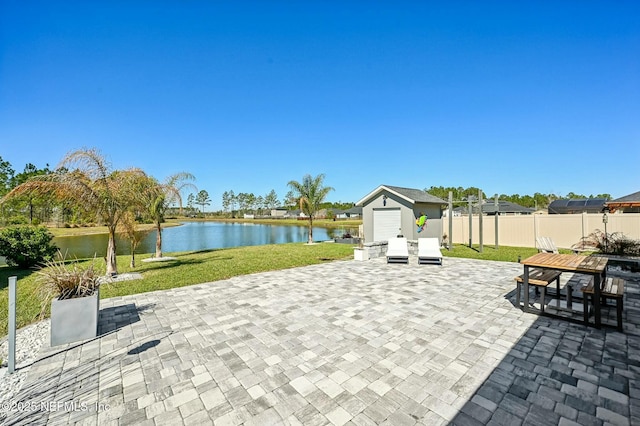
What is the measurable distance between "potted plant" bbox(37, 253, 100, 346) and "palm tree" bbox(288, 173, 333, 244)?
628 inches

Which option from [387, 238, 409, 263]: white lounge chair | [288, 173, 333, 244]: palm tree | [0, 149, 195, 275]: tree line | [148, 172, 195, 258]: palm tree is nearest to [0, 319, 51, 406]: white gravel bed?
[0, 149, 195, 275]: tree line

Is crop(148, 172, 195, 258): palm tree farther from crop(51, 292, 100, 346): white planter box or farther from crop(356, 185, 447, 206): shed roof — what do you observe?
→ crop(356, 185, 447, 206): shed roof

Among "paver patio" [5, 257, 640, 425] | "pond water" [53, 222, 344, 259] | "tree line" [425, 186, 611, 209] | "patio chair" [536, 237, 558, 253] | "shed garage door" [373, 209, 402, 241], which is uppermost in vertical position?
"tree line" [425, 186, 611, 209]

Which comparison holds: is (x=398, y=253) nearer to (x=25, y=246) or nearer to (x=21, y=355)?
(x=21, y=355)

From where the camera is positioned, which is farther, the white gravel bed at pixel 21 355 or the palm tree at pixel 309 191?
the palm tree at pixel 309 191

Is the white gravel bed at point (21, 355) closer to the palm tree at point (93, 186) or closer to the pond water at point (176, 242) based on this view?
the palm tree at point (93, 186)

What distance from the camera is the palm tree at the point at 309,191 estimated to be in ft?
64.4

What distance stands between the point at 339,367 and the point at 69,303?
12.7ft

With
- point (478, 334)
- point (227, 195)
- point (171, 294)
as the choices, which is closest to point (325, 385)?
point (478, 334)

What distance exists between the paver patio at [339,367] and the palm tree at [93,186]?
3.50m

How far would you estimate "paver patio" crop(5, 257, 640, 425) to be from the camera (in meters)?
2.22

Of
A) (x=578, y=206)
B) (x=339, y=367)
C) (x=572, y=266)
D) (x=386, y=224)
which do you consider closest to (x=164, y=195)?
(x=386, y=224)

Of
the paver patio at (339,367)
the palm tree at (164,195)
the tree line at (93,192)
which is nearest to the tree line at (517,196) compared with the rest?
the palm tree at (164,195)

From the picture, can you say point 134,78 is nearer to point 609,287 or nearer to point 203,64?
point 203,64
